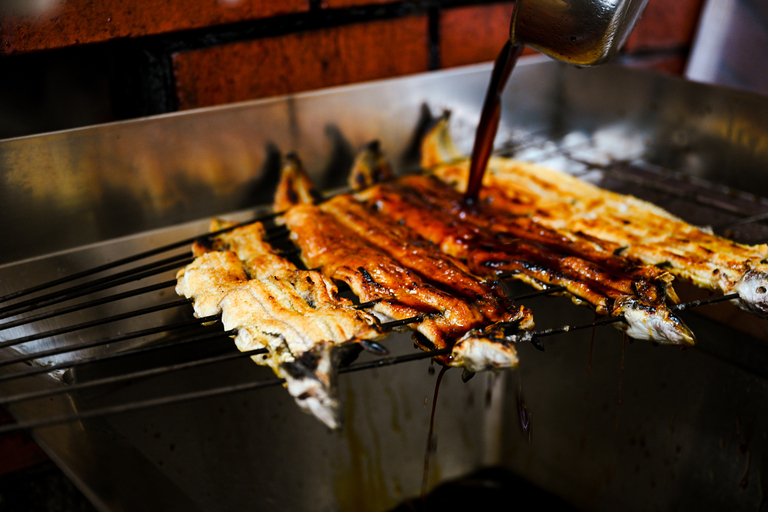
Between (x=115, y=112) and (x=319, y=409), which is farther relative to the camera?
(x=115, y=112)

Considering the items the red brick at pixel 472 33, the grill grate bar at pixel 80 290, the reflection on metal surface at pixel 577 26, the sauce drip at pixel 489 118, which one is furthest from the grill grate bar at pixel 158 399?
the red brick at pixel 472 33

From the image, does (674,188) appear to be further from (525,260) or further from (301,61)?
(301,61)

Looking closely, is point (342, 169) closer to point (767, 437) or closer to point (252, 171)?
point (252, 171)

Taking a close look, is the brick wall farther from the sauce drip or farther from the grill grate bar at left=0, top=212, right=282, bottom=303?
the sauce drip

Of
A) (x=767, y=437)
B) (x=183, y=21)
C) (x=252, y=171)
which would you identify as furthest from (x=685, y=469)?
(x=183, y=21)

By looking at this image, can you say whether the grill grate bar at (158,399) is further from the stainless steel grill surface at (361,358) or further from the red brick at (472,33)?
the red brick at (472,33)

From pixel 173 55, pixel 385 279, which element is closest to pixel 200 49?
pixel 173 55
